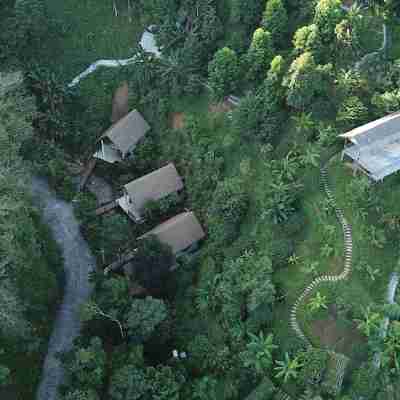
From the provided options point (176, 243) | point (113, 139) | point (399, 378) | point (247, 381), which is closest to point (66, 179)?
point (113, 139)

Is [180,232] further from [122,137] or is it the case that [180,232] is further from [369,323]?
[369,323]

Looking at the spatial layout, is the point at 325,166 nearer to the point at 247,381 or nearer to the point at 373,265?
the point at 373,265

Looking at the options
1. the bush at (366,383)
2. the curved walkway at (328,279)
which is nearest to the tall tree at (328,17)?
the curved walkway at (328,279)

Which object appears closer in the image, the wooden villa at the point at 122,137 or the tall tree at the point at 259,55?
the tall tree at the point at 259,55

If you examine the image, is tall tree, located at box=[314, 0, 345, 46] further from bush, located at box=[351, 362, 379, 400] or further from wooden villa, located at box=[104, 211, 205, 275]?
bush, located at box=[351, 362, 379, 400]

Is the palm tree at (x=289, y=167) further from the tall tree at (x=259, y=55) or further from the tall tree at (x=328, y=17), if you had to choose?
the tall tree at (x=328, y=17)

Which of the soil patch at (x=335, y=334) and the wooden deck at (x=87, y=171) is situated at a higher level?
the wooden deck at (x=87, y=171)
